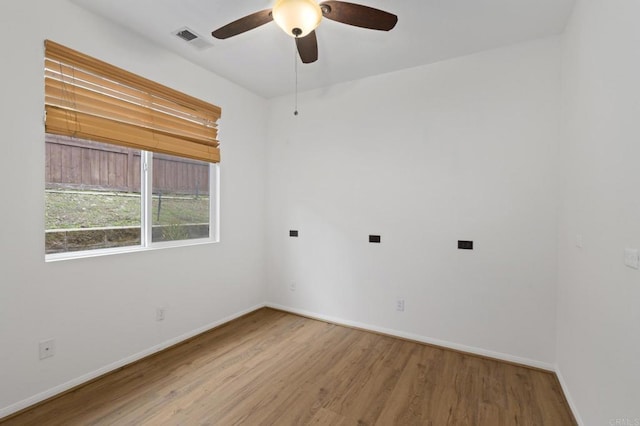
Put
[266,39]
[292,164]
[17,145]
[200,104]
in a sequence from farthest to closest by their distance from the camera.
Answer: [292,164]
[200,104]
[266,39]
[17,145]

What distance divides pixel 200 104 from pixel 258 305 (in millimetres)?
2493

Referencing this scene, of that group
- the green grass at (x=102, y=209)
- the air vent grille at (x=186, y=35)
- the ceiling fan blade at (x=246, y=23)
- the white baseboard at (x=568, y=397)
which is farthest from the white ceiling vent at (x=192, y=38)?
the white baseboard at (x=568, y=397)

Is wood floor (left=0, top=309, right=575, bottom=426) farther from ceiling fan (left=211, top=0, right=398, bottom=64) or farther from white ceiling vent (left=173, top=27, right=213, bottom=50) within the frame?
white ceiling vent (left=173, top=27, right=213, bottom=50)

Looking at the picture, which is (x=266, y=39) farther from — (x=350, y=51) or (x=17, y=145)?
(x=17, y=145)

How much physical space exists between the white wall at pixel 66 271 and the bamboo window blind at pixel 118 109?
0.27ft

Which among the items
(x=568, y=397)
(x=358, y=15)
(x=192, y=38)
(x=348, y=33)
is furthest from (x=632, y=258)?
(x=192, y=38)

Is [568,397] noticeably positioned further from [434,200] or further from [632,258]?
[434,200]

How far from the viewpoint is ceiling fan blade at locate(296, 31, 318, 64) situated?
1884 mm

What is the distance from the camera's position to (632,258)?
1.24 meters

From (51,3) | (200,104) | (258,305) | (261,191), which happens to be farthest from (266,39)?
(258,305)

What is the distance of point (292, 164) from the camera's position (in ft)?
12.3

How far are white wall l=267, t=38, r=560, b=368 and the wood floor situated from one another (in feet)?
1.30

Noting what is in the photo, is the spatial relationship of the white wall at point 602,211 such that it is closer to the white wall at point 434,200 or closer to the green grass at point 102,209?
the white wall at point 434,200

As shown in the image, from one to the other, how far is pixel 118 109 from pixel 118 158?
41 cm
